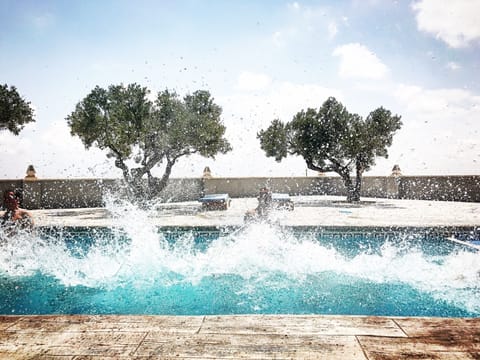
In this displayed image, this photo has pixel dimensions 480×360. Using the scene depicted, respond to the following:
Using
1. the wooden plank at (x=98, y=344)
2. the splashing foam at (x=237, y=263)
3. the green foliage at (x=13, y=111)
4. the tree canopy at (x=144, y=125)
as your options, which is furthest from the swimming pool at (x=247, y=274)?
the green foliage at (x=13, y=111)

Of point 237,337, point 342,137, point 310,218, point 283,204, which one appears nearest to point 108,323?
point 237,337

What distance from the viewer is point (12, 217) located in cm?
850

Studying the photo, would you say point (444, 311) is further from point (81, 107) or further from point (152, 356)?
point (81, 107)

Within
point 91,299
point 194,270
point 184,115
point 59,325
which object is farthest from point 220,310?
point 184,115

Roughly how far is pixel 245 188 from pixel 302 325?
927 inches

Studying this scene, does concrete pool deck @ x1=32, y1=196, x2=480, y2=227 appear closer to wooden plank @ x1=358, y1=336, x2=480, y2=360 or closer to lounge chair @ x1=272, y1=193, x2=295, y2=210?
lounge chair @ x1=272, y1=193, x2=295, y2=210

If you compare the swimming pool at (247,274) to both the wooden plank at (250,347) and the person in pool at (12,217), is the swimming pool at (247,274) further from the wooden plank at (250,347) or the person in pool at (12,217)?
the wooden plank at (250,347)

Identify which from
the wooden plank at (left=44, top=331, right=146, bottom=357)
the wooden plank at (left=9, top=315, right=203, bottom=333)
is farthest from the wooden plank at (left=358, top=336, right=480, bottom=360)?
the wooden plank at (left=44, top=331, right=146, bottom=357)

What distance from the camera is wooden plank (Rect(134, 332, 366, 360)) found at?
2.15 meters

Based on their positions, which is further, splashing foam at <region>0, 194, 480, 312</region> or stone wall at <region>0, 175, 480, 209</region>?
stone wall at <region>0, 175, 480, 209</region>

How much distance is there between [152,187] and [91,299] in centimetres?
1701

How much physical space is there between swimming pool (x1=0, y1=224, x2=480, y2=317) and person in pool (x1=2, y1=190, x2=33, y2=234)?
1.18 ft

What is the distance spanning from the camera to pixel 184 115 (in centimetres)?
1948

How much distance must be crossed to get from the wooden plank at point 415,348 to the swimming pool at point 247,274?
9.23ft
